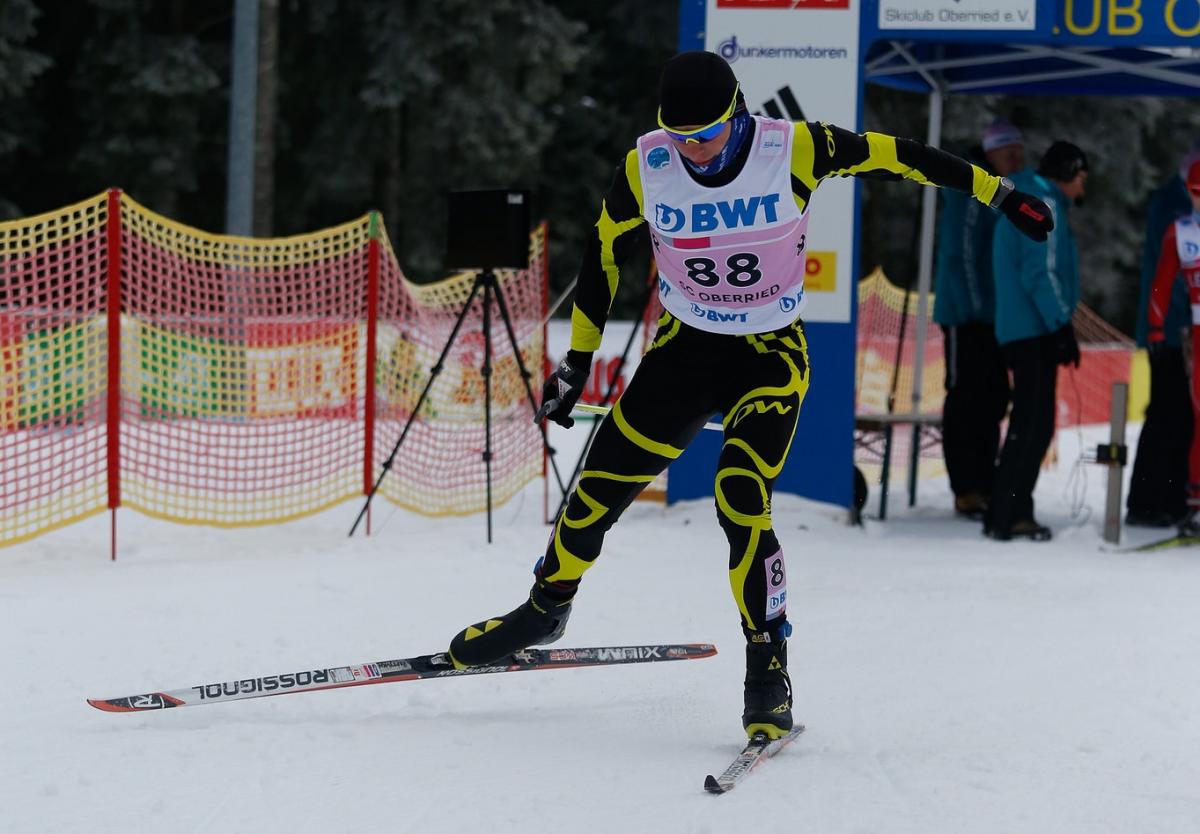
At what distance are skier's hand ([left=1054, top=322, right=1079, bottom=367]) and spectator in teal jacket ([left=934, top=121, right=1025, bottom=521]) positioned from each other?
0.97 m

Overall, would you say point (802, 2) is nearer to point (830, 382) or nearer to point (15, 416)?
point (830, 382)

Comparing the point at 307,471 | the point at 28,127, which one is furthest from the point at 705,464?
the point at 28,127

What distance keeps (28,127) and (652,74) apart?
11956 millimetres

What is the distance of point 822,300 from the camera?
832 centimetres

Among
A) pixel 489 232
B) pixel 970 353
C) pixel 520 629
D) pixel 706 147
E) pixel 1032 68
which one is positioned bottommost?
pixel 520 629

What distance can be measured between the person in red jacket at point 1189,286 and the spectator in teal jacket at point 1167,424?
0.41m

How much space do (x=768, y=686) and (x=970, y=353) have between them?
521cm

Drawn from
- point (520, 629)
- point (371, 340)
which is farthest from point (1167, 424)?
point (520, 629)

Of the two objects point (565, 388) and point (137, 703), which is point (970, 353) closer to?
point (565, 388)

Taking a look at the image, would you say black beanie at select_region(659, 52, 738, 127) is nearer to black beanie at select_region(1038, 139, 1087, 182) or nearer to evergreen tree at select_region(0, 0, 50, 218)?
black beanie at select_region(1038, 139, 1087, 182)

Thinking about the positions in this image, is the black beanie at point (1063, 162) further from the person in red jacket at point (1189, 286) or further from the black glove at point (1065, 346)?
the black glove at point (1065, 346)

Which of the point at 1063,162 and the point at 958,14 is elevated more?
the point at 958,14

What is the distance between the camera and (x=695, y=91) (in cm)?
391

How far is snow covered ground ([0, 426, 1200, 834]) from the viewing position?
373 cm
